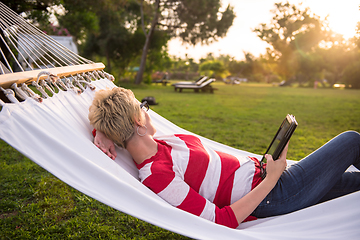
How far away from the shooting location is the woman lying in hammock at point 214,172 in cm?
117

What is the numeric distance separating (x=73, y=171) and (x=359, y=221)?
1272mm

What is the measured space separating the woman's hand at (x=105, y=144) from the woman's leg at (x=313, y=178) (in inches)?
32.8

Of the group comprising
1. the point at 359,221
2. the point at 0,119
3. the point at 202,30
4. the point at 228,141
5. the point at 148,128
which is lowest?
the point at 228,141

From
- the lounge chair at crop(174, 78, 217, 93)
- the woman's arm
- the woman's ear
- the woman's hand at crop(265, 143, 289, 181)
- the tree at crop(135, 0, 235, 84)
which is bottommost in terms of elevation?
the lounge chair at crop(174, 78, 217, 93)

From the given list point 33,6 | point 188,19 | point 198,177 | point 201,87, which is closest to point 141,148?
point 198,177

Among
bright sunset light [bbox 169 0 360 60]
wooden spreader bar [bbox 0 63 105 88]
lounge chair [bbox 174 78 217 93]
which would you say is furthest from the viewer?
lounge chair [bbox 174 78 217 93]

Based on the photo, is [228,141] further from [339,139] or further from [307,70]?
[307,70]

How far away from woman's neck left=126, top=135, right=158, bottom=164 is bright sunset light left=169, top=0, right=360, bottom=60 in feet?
9.21

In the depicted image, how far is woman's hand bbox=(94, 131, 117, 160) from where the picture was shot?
4.21 feet

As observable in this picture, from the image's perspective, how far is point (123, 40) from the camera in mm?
17828

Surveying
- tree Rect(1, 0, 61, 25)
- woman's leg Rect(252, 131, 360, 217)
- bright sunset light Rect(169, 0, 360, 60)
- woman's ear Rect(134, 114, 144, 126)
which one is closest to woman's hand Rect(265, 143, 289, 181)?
woman's leg Rect(252, 131, 360, 217)

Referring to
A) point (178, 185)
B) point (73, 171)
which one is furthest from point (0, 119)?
point (178, 185)

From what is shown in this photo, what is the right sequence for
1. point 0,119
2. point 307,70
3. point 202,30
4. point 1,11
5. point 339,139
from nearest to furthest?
point 0,119 → point 339,139 → point 1,11 → point 202,30 → point 307,70

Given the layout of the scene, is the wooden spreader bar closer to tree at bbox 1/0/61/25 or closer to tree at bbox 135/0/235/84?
tree at bbox 1/0/61/25
